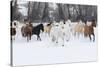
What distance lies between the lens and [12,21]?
6.34 feet

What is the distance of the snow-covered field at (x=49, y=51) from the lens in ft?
6.42

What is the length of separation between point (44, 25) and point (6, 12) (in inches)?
15.3

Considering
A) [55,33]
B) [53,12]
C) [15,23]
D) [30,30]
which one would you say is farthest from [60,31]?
[15,23]

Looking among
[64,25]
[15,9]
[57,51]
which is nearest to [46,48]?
[57,51]

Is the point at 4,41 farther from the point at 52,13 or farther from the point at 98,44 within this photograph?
the point at 98,44

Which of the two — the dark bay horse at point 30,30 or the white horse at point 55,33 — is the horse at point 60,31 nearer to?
the white horse at point 55,33

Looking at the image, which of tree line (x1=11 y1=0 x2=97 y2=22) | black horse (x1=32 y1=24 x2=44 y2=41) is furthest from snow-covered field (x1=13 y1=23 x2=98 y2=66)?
tree line (x1=11 y1=0 x2=97 y2=22)

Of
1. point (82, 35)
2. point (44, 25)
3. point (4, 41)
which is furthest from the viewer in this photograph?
point (82, 35)

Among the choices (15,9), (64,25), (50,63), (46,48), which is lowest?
(50,63)

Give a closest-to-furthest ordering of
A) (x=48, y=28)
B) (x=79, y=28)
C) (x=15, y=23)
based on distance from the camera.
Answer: (x=15, y=23) < (x=48, y=28) < (x=79, y=28)

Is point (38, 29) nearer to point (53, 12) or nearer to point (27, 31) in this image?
point (27, 31)

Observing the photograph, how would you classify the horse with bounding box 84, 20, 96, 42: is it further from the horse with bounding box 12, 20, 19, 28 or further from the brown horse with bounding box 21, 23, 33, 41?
the horse with bounding box 12, 20, 19, 28

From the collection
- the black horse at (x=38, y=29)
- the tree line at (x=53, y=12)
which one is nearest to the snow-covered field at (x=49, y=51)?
the black horse at (x=38, y=29)

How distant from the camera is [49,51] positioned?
2070 millimetres
